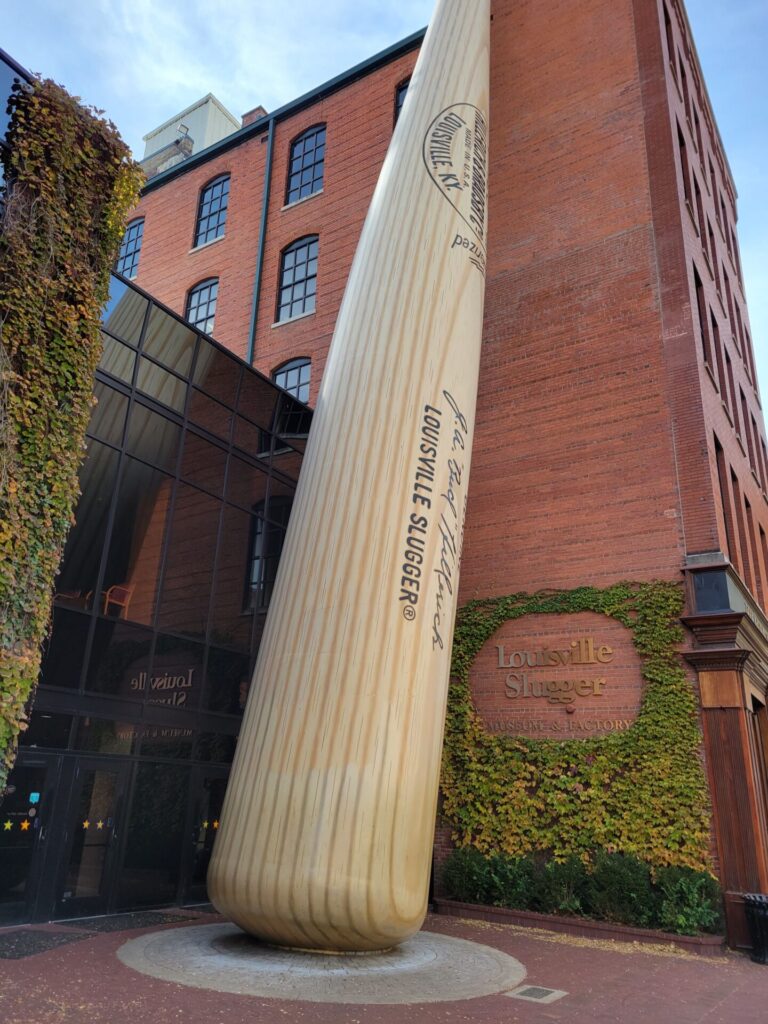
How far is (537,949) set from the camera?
416 inches

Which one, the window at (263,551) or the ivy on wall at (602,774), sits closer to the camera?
the ivy on wall at (602,774)

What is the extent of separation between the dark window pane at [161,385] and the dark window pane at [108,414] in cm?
55

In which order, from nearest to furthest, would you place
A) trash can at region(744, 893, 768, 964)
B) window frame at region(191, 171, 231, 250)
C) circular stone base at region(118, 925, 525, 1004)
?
circular stone base at region(118, 925, 525, 1004)
trash can at region(744, 893, 768, 964)
window frame at region(191, 171, 231, 250)

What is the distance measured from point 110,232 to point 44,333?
2.22 meters

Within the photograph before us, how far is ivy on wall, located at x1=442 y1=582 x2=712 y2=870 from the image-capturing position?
1205 centimetres

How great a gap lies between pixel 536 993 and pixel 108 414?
988cm

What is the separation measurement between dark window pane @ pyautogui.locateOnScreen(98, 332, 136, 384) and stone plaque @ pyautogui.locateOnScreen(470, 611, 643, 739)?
26.5ft

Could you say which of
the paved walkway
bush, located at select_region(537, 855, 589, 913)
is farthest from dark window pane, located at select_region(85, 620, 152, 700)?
bush, located at select_region(537, 855, 589, 913)

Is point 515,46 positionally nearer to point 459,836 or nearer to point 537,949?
point 459,836

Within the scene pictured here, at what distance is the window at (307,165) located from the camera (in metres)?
23.1

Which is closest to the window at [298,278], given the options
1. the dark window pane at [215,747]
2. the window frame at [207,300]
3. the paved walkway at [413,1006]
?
the window frame at [207,300]

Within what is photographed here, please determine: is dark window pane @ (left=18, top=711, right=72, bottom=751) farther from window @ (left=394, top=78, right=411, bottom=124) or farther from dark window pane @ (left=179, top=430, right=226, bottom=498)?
window @ (left=394, top=78, right=411, bottom=124)

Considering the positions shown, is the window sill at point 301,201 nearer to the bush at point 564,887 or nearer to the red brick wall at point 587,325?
the red brick wall at point 587,325

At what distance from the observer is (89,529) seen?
12055 millimetres
